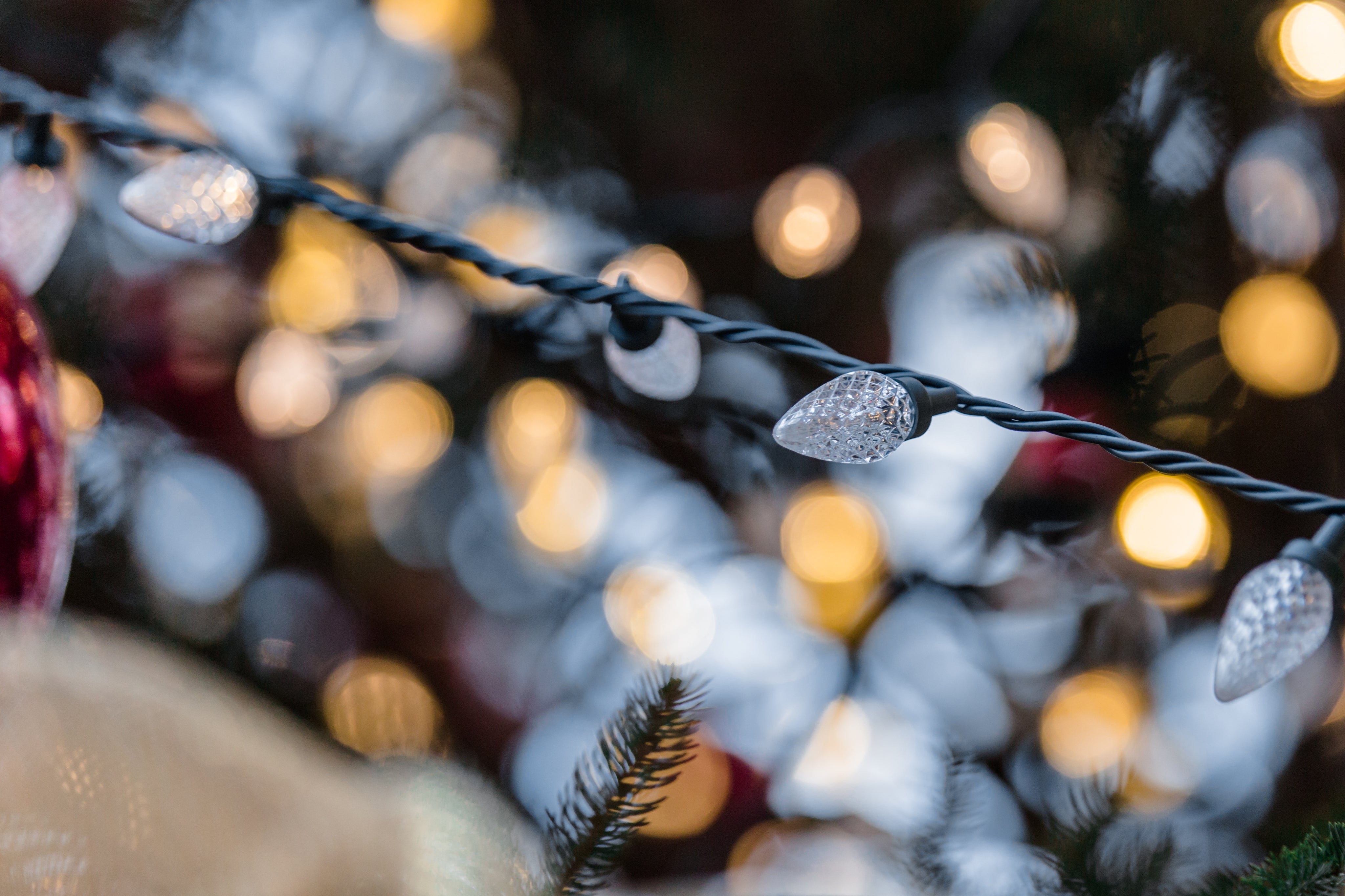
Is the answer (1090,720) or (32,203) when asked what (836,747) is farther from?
(32,203)

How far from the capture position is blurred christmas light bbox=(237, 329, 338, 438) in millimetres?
752

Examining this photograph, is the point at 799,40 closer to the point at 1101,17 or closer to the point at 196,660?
the point at 1101,17

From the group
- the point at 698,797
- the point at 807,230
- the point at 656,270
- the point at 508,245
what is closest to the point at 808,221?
the point at 807,230

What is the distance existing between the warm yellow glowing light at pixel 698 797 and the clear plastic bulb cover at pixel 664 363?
64 cm

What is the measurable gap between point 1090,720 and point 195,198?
2.80ft

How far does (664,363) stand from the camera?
0.28 m

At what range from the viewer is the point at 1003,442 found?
674mm

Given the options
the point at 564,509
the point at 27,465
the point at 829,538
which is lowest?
the point at 564,509

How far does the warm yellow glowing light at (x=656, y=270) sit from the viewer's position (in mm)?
697

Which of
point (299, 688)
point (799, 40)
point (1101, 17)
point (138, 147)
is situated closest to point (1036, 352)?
point (1101, 17)

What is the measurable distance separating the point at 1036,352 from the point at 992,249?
121 millimetres

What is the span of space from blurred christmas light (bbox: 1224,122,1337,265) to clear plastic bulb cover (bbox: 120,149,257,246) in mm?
625

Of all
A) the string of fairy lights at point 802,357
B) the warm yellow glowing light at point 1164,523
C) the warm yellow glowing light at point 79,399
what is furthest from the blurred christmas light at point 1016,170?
the warm yellow glowing light at point 79,399

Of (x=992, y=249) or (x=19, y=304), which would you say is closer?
(x=19, y=304)
